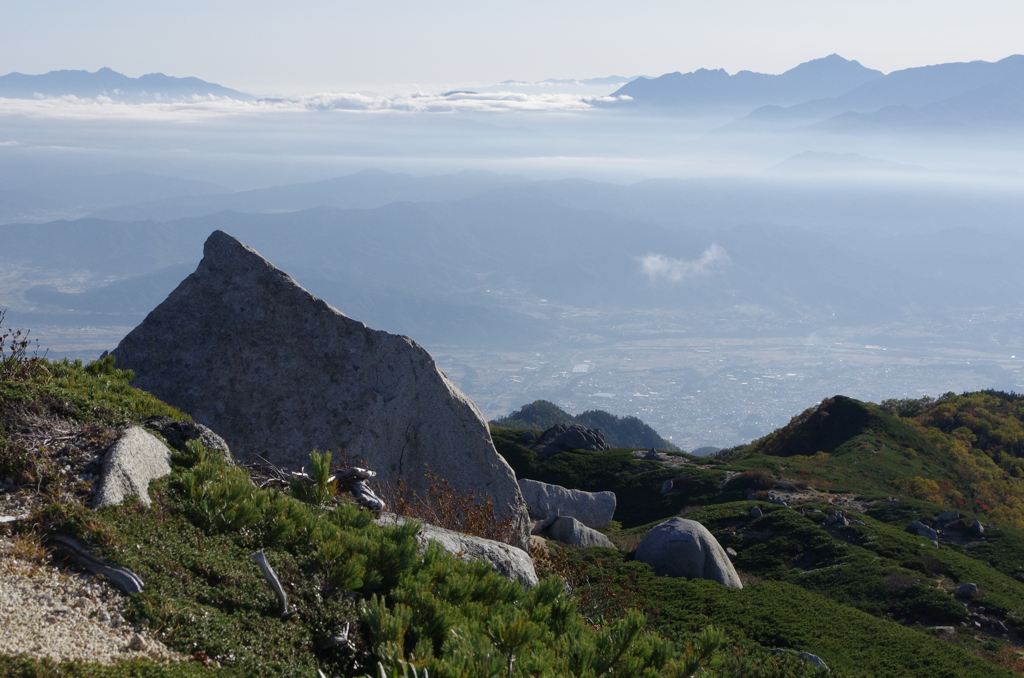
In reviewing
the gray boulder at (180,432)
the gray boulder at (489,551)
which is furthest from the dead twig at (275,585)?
the gray boulder at (489,551)

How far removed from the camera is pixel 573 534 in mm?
25016

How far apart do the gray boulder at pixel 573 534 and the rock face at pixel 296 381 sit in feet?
23.1

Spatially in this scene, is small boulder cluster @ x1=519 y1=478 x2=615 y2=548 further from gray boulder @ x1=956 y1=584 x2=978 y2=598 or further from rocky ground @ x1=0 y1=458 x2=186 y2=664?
rocky ground @ x1=0 y1=458 x2=186 y2=664

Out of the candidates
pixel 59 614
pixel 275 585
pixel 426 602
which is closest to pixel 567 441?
pixel 426 602

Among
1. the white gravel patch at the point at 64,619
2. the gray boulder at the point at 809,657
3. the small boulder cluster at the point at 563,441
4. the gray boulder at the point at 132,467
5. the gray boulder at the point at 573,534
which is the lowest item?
the small boulder cluster at the point at 563,441

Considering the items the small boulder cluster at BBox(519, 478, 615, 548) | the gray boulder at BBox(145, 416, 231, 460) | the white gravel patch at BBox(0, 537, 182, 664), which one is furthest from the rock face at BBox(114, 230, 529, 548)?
the small boulder cluster at BBox(519, 478, 615, 548)

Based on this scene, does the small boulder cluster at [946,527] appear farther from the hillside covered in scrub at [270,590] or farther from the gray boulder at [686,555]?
the hillside covered in scrub at [270,590]

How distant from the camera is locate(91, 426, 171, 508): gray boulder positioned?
7.75 metres

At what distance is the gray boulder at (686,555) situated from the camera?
70.4 ft

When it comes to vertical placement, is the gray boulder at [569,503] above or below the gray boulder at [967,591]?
below

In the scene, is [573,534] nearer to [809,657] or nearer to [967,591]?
[809,657]

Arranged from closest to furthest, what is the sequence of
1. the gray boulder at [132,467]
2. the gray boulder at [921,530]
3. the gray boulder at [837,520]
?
the gray boulder at [132,467] → the gray boulder at [837,520] → the gray boulder at [921,530]

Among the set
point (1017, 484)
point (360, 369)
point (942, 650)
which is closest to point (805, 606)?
point (942, 650)

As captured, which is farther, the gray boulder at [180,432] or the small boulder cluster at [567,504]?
the small boulder cluster at [567,504]
